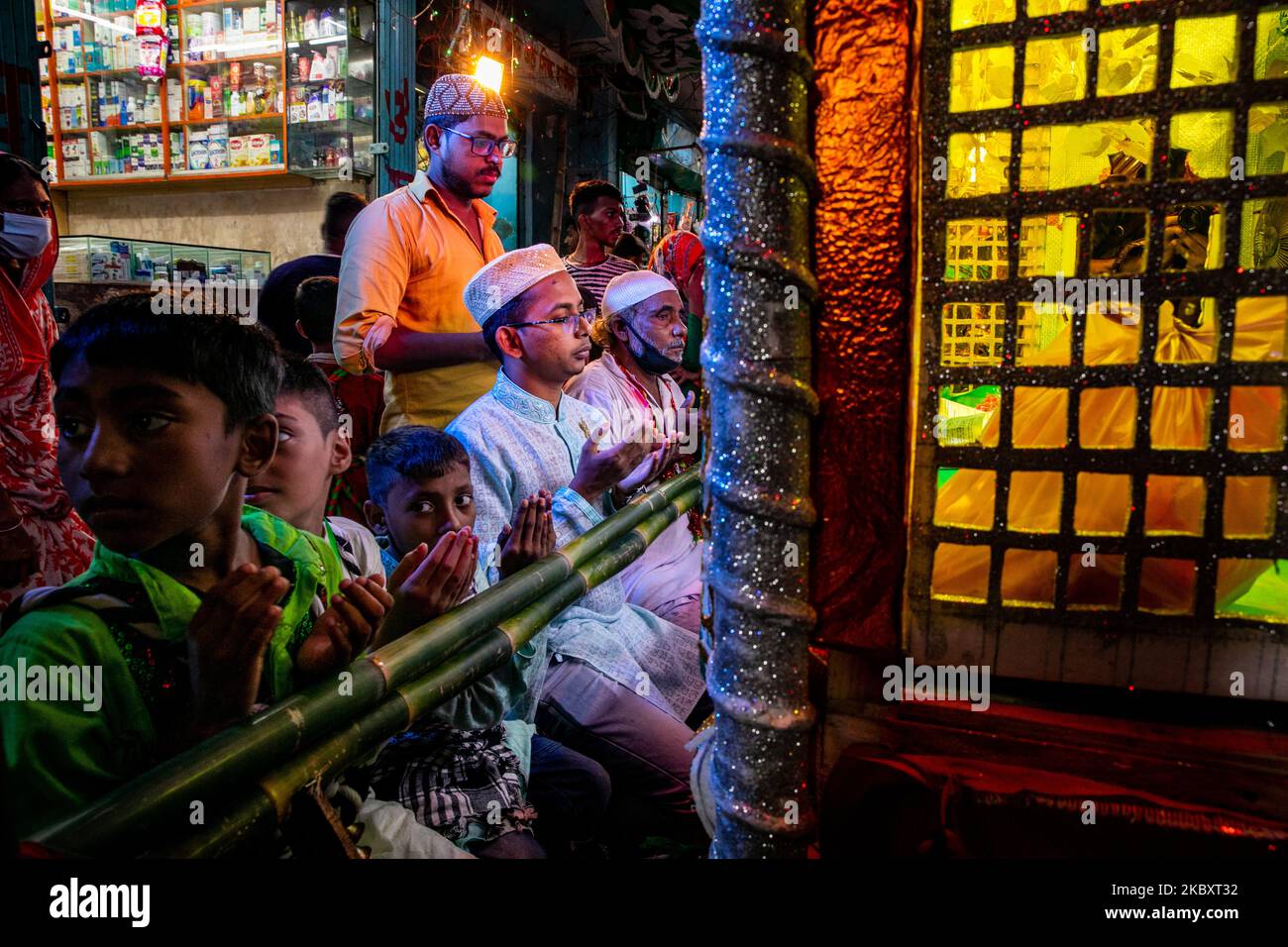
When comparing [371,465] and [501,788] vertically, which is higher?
[371,465]

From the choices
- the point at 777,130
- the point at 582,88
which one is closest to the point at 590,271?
the point at 777,130

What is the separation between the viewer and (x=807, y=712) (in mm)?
986

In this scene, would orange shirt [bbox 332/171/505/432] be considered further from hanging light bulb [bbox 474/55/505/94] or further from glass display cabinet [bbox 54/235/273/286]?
hanging light bulb [bbox 474/55/505/94]

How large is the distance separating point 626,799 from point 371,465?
115 centimetres

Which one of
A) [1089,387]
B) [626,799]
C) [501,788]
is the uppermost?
[1089,387]

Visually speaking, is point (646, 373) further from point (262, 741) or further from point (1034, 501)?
point (262, 741)

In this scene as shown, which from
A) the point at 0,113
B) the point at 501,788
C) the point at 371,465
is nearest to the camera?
the point at 501,788

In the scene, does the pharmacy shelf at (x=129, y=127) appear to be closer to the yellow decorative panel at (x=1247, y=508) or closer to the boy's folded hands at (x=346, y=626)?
the boy's folded hands at (x=346, y=626)

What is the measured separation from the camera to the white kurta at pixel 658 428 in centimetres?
282

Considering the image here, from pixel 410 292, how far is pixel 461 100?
77cm

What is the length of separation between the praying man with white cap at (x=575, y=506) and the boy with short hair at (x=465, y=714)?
107 mm

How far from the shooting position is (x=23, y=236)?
2414 millimetres

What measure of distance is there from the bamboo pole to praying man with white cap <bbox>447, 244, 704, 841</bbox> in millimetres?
846

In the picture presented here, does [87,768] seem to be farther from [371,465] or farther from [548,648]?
[548,648]
